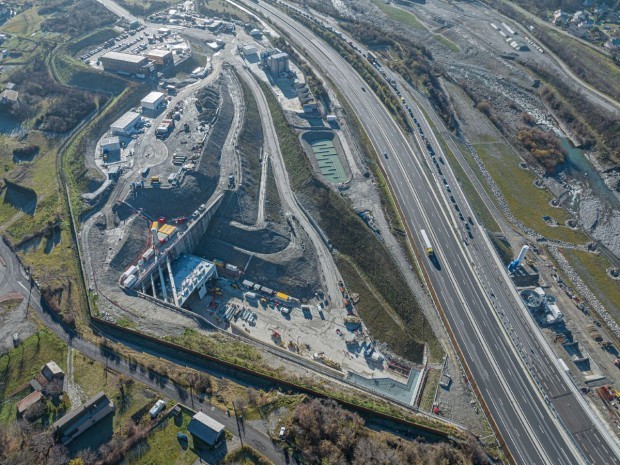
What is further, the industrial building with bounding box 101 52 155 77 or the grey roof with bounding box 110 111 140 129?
the industrial building with bounding box 101 52 155 77

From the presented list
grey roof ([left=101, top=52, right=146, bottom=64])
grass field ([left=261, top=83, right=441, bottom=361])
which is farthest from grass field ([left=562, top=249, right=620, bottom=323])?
grey roof ([left=101, top=52, right=146, bottom=64])

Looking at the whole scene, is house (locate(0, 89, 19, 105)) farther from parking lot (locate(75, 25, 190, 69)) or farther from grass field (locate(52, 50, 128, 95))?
parking lot (locate(75, 25, 190, 69))

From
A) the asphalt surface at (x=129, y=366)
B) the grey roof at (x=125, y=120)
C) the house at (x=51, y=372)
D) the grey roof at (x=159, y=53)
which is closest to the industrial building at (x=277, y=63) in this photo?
the grey roof at (x=159, y=53)

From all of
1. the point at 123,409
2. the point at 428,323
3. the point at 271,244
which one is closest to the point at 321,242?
the point at 271,244

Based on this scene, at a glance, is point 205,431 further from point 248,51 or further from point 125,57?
point 248,51

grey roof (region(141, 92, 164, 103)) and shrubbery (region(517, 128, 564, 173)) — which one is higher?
shrubbery (region(517, 128, 564, 173))

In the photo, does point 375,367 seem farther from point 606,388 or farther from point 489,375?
point 606,388

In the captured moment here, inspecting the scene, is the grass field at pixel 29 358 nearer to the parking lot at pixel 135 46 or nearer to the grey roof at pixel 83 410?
the grey roof at pixel 83 410

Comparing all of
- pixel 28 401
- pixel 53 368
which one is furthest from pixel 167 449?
pixel 53 368
